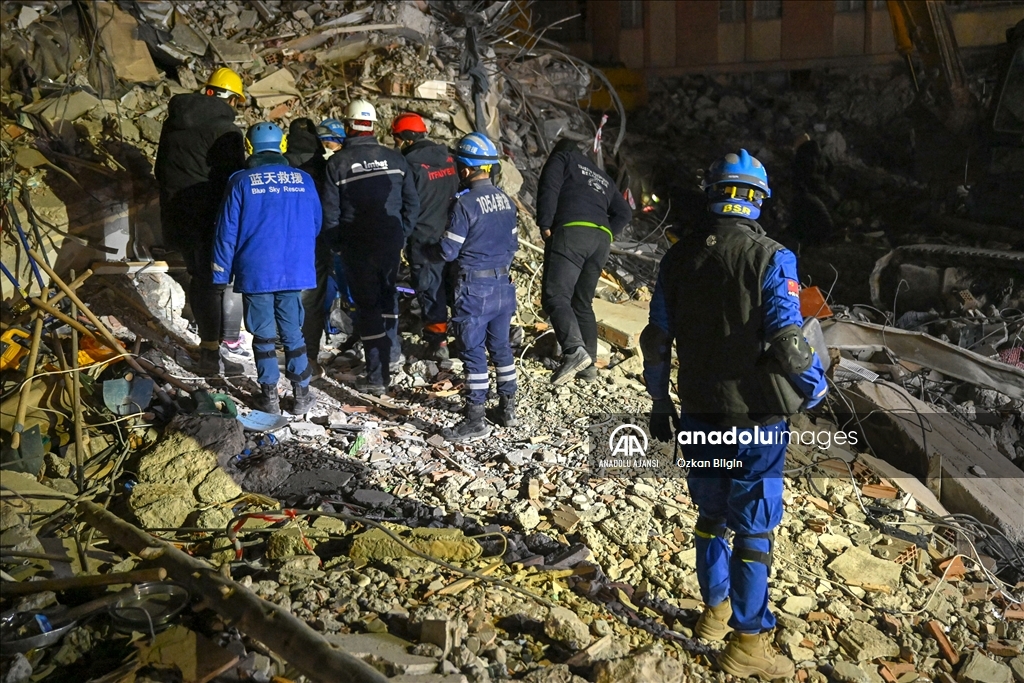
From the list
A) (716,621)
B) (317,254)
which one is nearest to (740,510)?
(716,621)

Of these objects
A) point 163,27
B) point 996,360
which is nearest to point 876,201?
point 996,360

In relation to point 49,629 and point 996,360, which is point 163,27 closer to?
point 49,629

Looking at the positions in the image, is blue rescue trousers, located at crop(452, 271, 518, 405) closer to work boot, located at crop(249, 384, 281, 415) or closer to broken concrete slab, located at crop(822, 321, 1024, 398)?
work boot, located at crop(249, 384, 281, 415)

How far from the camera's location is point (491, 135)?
9.21m

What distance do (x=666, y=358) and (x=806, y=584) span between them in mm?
1533

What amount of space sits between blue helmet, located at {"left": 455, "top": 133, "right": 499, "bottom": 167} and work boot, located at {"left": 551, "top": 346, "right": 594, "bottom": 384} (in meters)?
1.86

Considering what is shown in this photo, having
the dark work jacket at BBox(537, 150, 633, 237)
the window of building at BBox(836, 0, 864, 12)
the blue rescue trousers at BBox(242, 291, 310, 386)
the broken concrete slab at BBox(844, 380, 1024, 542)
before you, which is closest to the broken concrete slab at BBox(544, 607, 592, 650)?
the blue rescue trousers at BBox(242, 291, 310, 386)

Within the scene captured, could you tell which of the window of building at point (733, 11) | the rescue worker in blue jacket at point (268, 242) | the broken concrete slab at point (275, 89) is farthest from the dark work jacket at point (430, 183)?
the window of building at point (733, 11)

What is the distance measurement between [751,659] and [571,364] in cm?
313

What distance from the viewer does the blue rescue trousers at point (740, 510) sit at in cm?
321

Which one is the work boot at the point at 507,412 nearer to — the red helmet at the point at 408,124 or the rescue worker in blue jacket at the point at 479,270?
the rescue worker in blue jacket at the point at 479,270

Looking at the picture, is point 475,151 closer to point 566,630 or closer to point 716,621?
point 566,630

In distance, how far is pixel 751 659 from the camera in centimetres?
333

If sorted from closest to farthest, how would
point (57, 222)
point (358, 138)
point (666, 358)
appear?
point (666, 358)
point (358, 138)
point (57, 222)
